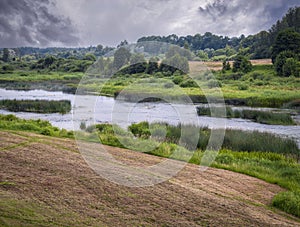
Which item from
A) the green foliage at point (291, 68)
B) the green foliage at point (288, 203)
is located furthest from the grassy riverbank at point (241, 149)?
the green foliage at point (291, 68)

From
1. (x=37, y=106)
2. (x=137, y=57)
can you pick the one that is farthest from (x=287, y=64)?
(x=137, y=57)

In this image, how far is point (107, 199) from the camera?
5770 mm

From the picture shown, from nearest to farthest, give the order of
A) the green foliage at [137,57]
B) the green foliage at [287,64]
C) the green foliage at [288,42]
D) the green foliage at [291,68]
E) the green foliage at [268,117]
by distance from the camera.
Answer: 1. the green foliage at [137,57]
2. the green foliage at [268,117]
3. the green foliage at [291,68]
4. the green foliage at [287,64]
5. the green foliage at [288,42]

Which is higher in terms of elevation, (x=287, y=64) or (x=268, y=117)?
(x=287, y=64)

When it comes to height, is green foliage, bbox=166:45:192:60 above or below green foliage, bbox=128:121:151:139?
above

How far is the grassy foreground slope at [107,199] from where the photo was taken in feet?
16.5

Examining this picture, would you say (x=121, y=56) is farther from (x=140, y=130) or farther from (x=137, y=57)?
(x=140, y=130)

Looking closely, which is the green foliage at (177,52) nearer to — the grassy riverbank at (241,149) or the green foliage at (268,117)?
the grassy riverbank at (241,149)

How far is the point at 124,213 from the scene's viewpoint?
5.31m

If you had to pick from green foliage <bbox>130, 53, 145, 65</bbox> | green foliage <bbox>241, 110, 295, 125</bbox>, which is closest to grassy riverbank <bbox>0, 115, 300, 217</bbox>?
green foliage <bbox>130, 53, 145, 65</bbox>

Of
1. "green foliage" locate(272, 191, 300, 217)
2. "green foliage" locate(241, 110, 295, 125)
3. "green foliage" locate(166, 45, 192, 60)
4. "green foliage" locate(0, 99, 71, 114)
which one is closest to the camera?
"green foliage" locate(272, 191, 300, 217)

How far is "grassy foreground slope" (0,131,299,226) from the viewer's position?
502cm

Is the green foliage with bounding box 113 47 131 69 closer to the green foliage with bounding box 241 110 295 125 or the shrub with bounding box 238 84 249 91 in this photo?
the green foliage with bounding box 241 110 295 125

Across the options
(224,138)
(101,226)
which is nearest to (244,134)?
(224,138)
